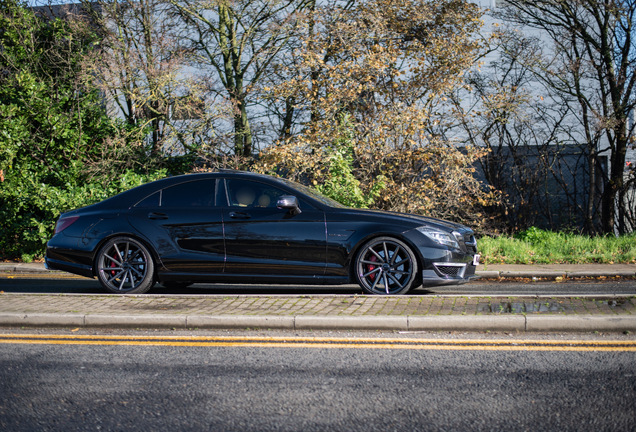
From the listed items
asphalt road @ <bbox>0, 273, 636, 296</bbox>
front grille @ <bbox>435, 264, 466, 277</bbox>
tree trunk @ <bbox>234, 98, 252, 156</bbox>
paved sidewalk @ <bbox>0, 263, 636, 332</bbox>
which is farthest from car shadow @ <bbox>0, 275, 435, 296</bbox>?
tree trunk @ <bbox>234, 98, 252, 156</bbox>

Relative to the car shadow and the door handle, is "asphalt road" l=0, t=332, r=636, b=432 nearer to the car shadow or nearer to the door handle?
the door handle

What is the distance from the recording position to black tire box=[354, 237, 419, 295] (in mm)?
7023

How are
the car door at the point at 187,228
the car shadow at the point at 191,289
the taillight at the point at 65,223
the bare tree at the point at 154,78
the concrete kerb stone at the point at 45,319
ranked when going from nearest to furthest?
the concrete kerb stone at the point at 45,319 → the car door at the point at 187,228 → the taillight at the point at 65,223 → the car shadow at the point at 191,289 → the bare tree at the point at 154,78

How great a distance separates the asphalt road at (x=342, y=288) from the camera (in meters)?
8.16

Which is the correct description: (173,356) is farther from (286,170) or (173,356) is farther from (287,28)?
(287,28)

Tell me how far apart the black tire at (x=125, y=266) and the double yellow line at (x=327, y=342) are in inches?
78.6

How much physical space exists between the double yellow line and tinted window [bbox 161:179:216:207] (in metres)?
2.55

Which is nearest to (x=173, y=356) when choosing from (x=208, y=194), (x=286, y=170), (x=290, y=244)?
(x=290, y=244)

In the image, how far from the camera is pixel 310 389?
158 inches

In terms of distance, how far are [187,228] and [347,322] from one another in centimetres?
289

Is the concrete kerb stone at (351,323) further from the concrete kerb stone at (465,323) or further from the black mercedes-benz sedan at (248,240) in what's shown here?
the black mercedes-benz sedan at (248,240)

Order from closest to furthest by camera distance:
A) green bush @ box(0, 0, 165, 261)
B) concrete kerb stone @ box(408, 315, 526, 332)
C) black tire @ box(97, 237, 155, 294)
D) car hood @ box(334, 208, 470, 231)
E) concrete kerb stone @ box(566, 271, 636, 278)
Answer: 1. concrete kerb stone @ box(408, 315, 526, 332)
2. car hood @ box(334, 208, 470, 231)
3. black tire @ box(97, 237, 155, 294)
4. concrete kerb stone @ box(566, 271, 636, 278)
5. green bush @ box(0, 0, 165, 261)

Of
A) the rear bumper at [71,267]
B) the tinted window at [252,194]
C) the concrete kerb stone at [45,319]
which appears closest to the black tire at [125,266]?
the rear bumper at [71,267]

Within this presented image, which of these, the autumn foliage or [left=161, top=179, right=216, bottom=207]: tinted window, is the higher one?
the autumn foliage
